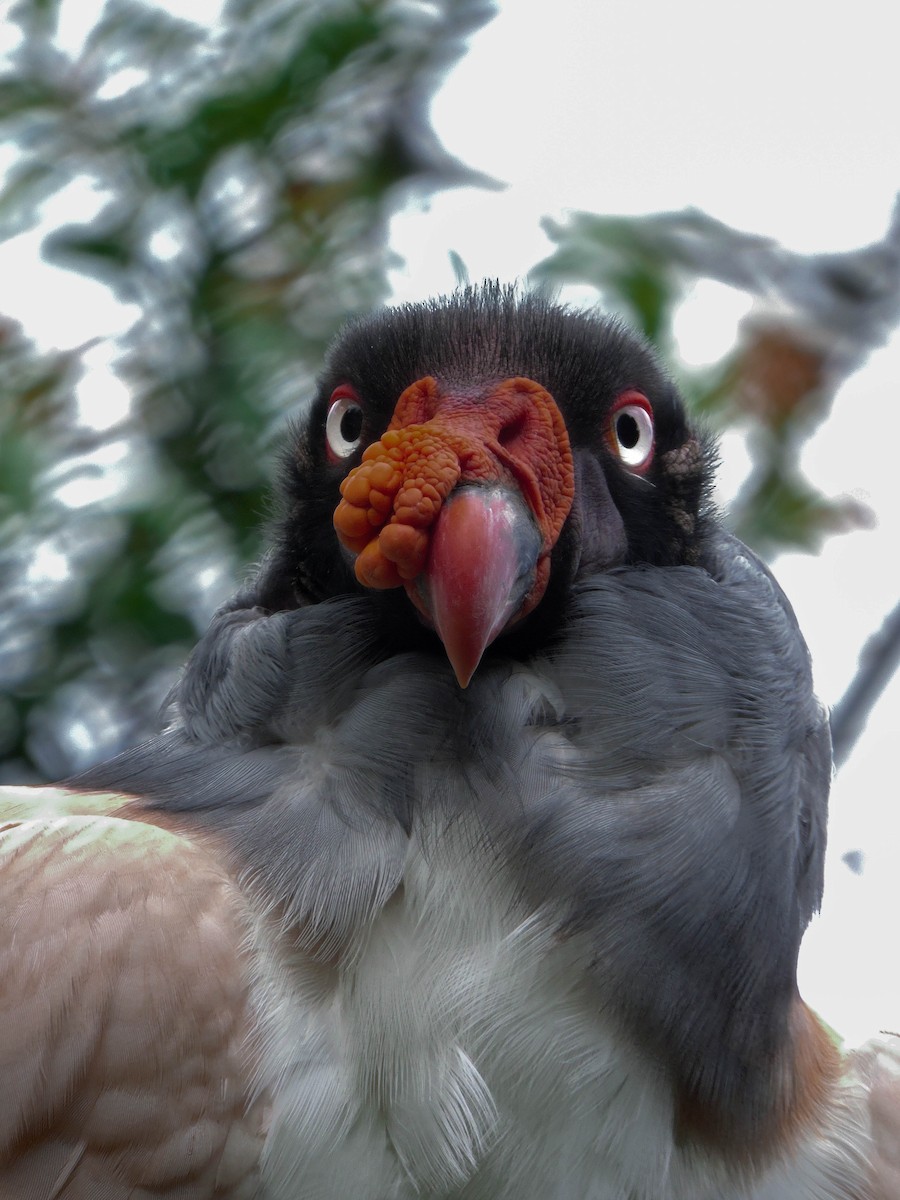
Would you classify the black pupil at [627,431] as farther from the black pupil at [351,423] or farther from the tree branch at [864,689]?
the tree branch at [864,689]

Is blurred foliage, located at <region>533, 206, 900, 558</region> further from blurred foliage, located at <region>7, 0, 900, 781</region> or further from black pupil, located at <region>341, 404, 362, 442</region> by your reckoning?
black pupil, located at <region>341, 404, 362, 442</region>

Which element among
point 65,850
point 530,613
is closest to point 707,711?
point 530,613

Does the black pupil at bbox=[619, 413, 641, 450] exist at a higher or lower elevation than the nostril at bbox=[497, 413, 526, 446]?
lower

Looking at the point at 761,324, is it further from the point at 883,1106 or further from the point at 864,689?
the point at 883,1106

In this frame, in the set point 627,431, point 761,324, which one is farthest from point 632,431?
point 761,324

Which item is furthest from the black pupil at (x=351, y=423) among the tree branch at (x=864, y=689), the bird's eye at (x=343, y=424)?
the tree branch at (x=864, y=689)

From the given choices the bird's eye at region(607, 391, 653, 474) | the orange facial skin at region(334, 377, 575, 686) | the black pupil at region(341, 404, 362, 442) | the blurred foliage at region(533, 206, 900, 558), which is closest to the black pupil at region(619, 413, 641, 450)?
the bird's eye at region(607, 391, 653, 474)

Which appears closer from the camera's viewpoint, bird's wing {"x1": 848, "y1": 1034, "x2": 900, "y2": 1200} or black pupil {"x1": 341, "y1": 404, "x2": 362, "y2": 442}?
bird's wing {"x1": 848, "y1": 1034, "x2": 900, "y2": 1200}

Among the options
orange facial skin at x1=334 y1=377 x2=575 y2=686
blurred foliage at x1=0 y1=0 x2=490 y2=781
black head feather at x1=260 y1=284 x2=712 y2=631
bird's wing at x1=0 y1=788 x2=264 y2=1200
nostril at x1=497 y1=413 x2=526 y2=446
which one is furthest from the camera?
blurred foliage at x1=0 y1=0 x2=490 y2=781
